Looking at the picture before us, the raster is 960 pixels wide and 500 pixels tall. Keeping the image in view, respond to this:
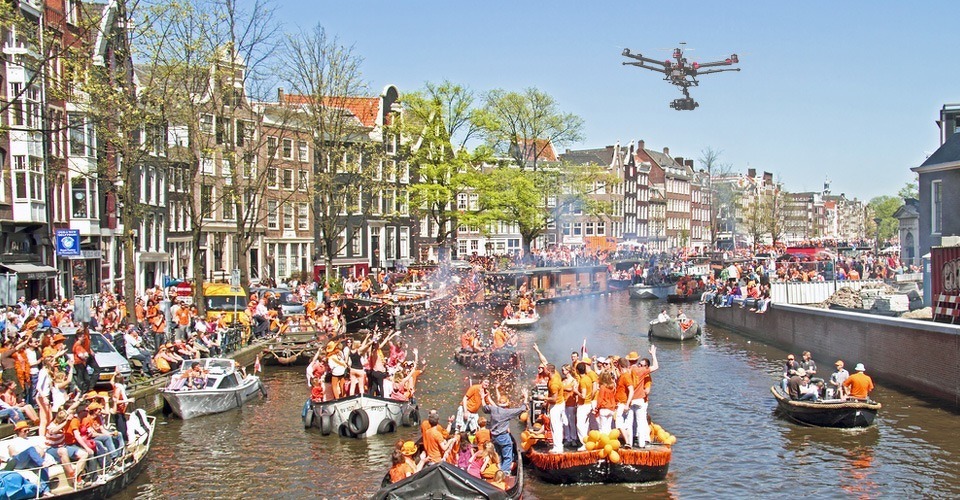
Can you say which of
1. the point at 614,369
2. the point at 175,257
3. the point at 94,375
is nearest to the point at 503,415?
the point at 614,369

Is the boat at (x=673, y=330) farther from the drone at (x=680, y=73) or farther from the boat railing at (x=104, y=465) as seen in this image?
the boat railing at (x=104, y=465)

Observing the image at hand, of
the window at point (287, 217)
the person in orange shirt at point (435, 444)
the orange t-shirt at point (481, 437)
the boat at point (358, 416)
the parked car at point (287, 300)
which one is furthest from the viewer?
the window at point (287, 217)

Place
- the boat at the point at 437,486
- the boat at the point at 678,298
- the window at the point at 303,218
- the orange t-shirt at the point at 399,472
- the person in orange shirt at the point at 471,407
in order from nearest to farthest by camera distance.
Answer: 1. the boat at the point at 437,486
2. the orange t-shirt at the point at 399,472
3. the person in orange shirt at the point at 471,407
4. the window at the point at 303,218
5. the boat at the point at 678,298

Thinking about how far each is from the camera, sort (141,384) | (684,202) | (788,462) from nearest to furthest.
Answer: (788,462) < (141,384) < (684,202)

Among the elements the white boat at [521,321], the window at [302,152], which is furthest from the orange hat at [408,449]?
the window at [302,152]

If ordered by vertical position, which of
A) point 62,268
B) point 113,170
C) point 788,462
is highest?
point 113,170

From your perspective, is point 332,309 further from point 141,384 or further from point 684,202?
point 684,202

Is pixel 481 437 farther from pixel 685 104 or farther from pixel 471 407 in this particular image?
pixel 685 104
